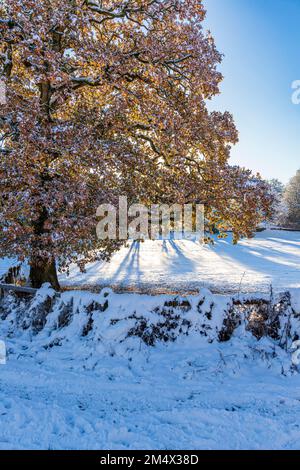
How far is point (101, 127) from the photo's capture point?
9.48 meters

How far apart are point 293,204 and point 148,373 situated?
47974mm

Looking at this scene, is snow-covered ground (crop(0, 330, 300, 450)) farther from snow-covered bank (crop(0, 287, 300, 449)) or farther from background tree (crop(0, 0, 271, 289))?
background tree (crop(0, 0, 271, 289))

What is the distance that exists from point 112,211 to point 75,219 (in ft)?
3.71

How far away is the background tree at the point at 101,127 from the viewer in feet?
24.8

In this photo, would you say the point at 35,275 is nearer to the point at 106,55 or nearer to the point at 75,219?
the point at 75,219

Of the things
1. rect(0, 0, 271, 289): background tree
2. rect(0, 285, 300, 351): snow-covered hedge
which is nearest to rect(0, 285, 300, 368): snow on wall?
rect(0, 285, 300, 351): snow-covered hedge

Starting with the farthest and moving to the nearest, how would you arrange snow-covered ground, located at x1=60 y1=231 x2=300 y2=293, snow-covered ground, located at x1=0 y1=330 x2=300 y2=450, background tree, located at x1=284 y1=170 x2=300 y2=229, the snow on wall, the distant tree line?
the distant tree line
background tree, located at x1=284 y1=170 x2=300 y2=229
snow-covered ground, located at x1=60 y1=231 x2=300 y2=293
the snow on wall
snow-covered ground, located at x1=0 y1=330 x2=300 y2=450

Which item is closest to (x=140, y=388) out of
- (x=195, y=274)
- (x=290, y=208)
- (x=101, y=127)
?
(x=101, y=127)

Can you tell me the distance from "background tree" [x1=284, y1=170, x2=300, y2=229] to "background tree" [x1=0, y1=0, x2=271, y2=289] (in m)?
40.1

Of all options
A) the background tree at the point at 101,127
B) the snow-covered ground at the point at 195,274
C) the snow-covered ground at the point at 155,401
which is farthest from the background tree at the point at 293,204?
the snow-covered ground at the point at 155,401

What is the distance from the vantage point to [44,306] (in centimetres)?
687

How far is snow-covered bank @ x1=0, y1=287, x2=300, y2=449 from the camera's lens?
3467mm

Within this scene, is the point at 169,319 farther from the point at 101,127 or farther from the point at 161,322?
the point at 101,127
